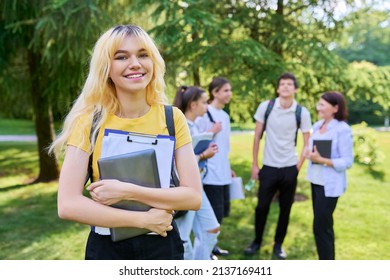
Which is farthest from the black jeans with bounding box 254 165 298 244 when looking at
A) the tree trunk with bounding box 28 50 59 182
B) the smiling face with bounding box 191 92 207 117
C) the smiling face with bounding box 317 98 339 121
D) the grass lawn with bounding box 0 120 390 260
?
the tree trunk with bounding box 28 50 59 182

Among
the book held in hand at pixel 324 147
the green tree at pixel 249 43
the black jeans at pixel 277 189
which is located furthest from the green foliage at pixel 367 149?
the book held in hand at pixel 324 147

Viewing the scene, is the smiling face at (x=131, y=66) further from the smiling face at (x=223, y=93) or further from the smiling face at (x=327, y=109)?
the smiling face at (x=223, y=93)

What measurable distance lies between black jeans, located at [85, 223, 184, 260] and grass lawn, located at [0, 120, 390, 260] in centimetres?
299

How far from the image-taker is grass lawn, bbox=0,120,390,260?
4820 millimetres

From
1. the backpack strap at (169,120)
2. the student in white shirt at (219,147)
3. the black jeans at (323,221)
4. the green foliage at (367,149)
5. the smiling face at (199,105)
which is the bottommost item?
the green foliage at (367,149)

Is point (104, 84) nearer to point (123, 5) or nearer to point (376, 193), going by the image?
point (123, 5)

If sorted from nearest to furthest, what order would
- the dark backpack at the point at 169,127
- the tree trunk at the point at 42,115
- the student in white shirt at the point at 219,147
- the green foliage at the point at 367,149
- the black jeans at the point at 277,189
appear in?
1. the dark backpack at the point at 169,127
2. the student in white shirt at the point at 219,147
3. the black jeans at the point at 277,189
4. the tree trunk at the point at 42,115
5. the green foliage at the point at 367,149

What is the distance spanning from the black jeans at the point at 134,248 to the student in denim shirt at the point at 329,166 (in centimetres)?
232

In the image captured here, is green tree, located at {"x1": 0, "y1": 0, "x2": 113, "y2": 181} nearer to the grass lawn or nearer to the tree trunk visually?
the tree trunk

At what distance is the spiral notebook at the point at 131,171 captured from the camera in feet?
5.07

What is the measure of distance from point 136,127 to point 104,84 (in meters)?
0.21

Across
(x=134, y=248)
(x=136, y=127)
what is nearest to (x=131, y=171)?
(x=136, y=127)

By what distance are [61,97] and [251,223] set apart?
4313 mm

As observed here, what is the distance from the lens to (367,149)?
1084 centimetres
